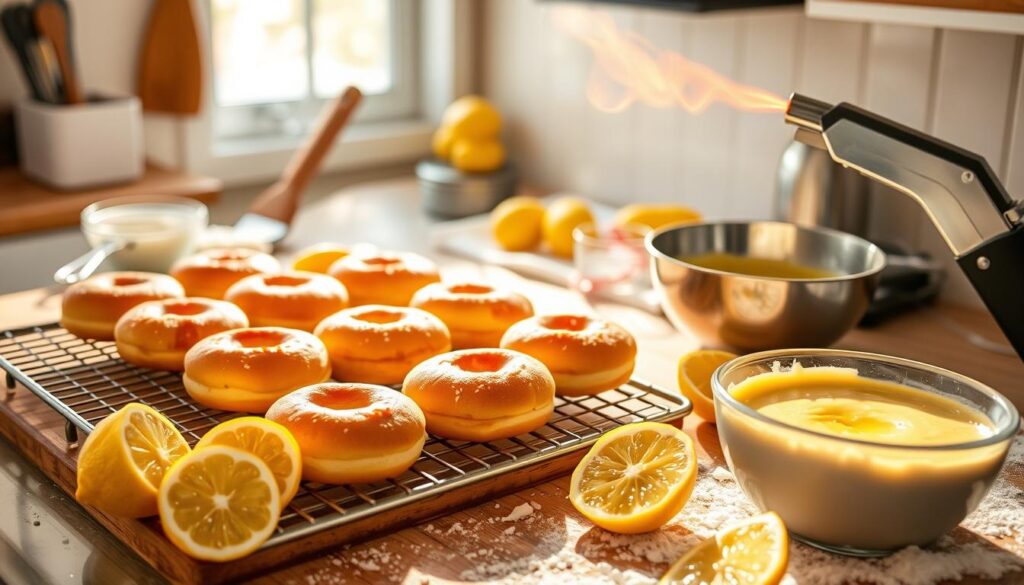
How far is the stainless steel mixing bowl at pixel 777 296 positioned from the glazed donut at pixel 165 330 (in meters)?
0.53

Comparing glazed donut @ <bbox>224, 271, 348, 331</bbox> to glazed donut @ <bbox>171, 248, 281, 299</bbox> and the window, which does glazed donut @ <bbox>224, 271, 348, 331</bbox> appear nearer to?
glazed donut @ <bbox>171, 248, 281, 299</bbox>

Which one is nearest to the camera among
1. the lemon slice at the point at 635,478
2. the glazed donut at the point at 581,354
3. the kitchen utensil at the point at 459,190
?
the lemon slice at the point at 635,478

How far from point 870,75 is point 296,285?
0.95m

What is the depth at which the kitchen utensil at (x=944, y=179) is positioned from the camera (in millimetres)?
1154

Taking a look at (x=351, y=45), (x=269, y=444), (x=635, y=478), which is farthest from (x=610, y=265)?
(x=351, y=45)

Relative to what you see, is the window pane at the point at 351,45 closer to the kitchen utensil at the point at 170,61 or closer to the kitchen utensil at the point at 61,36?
the kitchen utensil at the point at 170,61

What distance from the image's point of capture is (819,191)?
1.67 metres

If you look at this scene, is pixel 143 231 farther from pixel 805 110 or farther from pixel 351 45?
pixel 805 110

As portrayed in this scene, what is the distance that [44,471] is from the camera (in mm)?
1138

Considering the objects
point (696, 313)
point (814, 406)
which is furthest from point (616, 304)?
point (814, 406)

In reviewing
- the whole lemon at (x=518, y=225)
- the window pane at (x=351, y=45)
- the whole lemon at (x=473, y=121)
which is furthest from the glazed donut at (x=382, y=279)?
the window pane at (x=351, y=45)

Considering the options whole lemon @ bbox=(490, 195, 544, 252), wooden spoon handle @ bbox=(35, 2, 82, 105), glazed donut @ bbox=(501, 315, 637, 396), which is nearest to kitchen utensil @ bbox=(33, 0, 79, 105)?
wooden spoon handle @ bbox=(35, 2, 82, 105)

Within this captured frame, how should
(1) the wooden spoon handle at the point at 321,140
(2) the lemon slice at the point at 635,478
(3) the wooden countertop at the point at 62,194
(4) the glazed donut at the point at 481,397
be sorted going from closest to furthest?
(2) the lemon slice at the point at 635,478, (4) the glazed donut at the point at 481,397, (3) the wooden countertop at the point at 62,194, (1) the wooden spoon handle at the point at 321,140

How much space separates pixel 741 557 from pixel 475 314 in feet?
1.74
